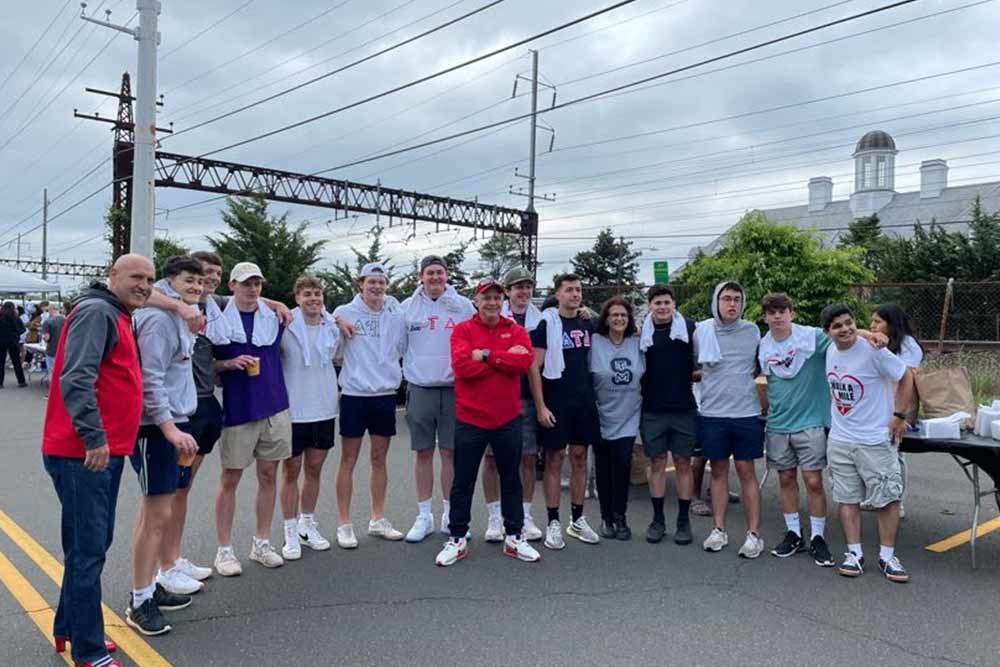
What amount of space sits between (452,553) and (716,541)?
5.95 ft

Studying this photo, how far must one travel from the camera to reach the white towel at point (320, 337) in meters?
4.95

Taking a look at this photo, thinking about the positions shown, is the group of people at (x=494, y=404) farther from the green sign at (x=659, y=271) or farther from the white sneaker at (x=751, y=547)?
the green sign at (x=659, y=271)

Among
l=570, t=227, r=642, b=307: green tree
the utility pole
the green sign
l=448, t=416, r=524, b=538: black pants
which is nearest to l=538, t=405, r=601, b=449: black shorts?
l=448, t=416, r=524, b=538: black pants

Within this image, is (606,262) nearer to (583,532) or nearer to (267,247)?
(267,247)

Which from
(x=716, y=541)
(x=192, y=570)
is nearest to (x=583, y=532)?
(x=716, y=541)

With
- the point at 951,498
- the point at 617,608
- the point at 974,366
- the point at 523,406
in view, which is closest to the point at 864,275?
the point at 974,366

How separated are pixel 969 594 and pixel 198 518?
5251 millimetres

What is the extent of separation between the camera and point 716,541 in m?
5.14

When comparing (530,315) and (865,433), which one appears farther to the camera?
(530,315)

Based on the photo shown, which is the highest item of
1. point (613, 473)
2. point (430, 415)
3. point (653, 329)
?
point (653, 329)

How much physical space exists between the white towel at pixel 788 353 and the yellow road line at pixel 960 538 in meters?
1.64

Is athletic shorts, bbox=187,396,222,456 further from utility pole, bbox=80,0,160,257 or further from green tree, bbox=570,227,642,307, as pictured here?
green tree, bbox=570,227,642,307

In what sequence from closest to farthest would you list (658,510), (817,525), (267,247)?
1. (817,525)
2. (658,510)
3. (267,247)

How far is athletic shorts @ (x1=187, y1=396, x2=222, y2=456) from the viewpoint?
14.1 ft
